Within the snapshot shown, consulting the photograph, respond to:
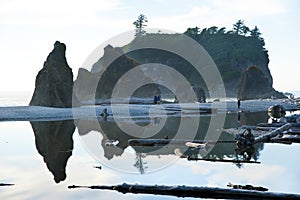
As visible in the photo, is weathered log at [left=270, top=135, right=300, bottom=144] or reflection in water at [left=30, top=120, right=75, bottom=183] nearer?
reflection in water at [left=30, top=120, right=75, bottom=183]

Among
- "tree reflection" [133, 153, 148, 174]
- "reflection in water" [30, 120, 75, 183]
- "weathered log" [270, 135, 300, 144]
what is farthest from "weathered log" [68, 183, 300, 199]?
"weathered log" [270, 135, 300, 144]

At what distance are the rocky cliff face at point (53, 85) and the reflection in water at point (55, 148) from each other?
2476cm

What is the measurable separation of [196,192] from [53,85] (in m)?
49.1

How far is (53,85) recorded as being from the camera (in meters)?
60.5

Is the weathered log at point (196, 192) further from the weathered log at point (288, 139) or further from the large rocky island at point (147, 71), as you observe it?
the large rocky island at point (147, 71)

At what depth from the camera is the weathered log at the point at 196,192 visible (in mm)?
13280

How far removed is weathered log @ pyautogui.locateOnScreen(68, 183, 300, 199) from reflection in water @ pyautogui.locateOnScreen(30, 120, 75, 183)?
3.34 m

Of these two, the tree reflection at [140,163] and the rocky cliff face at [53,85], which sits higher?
the rocky cliff face at [53,85]

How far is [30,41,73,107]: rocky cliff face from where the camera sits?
60.3m

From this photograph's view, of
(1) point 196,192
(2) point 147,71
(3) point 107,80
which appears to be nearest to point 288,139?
(1) point 196,192

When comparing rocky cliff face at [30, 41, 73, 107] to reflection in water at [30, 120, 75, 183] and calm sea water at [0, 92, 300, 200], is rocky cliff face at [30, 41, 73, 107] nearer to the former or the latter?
reflection in water at [30, 120, 75, 183]

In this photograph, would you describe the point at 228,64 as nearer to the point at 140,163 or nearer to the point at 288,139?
the point at 288,139

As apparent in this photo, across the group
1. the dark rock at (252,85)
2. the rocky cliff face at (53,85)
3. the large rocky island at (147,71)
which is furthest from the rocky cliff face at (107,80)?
the dark rock at (252,85)

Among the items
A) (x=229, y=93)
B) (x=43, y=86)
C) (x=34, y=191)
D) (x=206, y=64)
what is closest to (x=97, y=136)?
(x=34, y=191)
